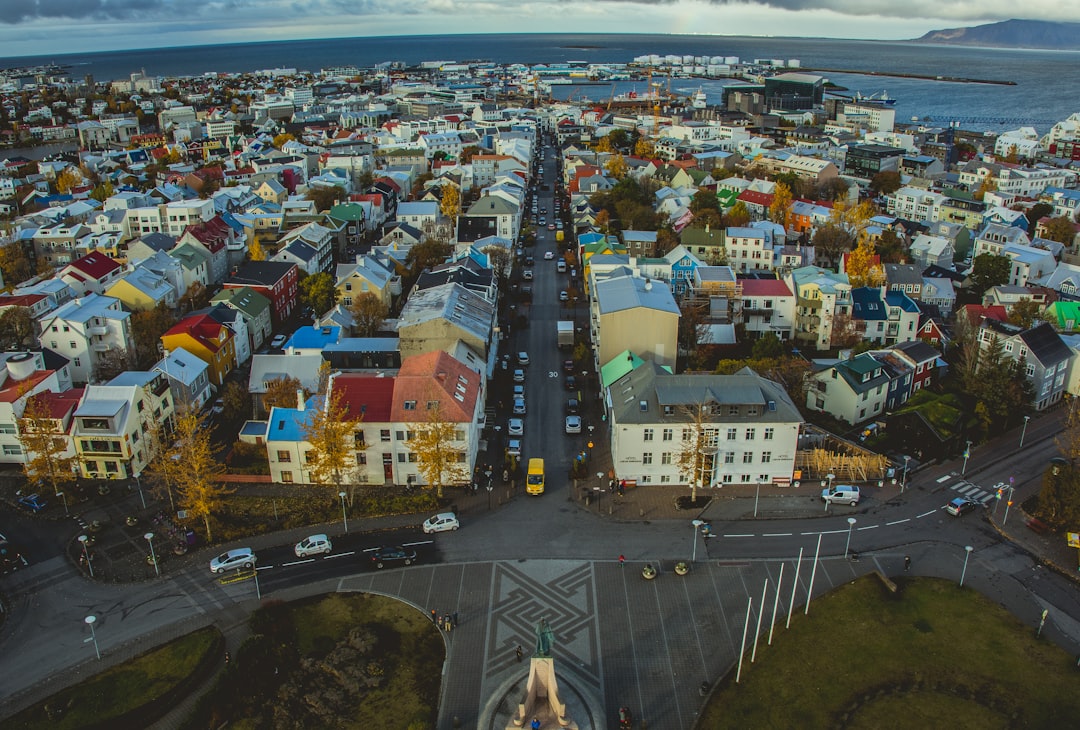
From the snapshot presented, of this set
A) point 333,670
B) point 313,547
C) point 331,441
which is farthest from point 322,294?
point 333,670

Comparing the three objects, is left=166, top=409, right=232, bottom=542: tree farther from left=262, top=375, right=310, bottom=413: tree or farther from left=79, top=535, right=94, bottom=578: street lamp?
left=262, top=375, right=310, bottom=413: tree

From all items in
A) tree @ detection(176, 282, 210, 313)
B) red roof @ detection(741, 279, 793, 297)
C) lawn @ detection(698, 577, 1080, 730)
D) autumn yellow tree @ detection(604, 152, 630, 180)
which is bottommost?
lawn @ detection(698, 577, 1080, 730)

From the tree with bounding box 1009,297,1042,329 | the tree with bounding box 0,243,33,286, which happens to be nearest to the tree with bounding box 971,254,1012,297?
the tree with bounding box 1009,297,1042,329

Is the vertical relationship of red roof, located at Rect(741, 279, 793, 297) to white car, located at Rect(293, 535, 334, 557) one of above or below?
above

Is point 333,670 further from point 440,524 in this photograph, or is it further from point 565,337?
point 565,337

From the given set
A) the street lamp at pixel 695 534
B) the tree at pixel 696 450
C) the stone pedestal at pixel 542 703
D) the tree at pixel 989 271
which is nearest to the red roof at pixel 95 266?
the tree at pixel 696 450

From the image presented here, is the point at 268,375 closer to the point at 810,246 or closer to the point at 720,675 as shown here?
the point at 720,675

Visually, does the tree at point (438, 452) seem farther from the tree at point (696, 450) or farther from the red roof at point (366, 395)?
the tree at point (696, 450)
